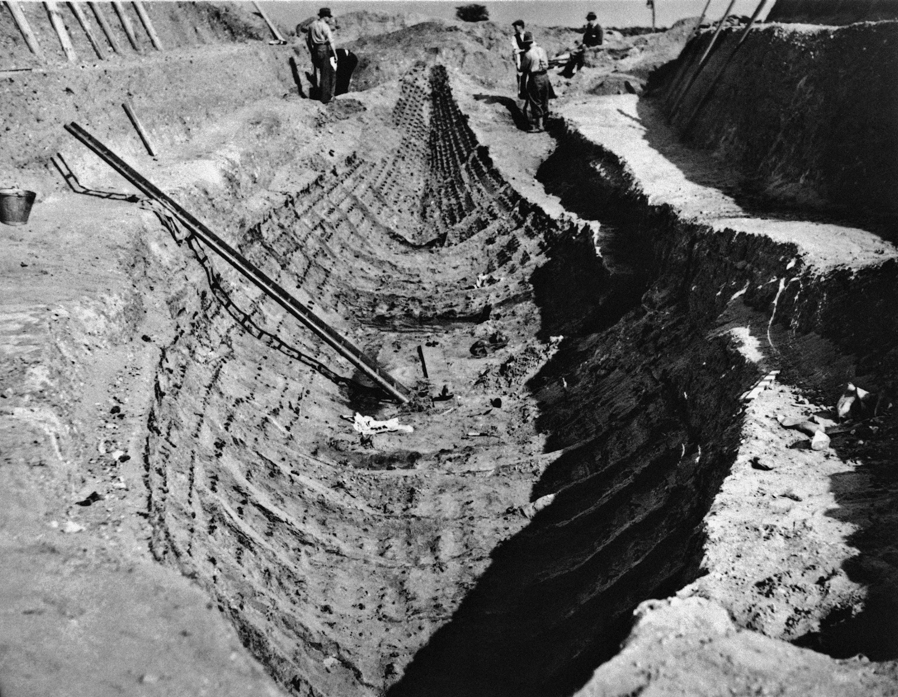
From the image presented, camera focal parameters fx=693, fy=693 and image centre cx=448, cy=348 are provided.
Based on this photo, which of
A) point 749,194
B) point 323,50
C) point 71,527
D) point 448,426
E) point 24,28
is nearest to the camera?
point 71,527

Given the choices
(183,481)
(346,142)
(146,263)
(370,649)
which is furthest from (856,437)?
(346,142)

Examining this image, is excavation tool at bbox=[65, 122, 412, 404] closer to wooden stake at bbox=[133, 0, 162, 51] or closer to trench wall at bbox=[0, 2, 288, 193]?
trench wall at bbox=[0, 2, 288, 193]

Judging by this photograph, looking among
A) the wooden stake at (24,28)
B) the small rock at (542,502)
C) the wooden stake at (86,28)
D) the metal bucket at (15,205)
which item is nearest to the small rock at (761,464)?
the small rock at (542,502)

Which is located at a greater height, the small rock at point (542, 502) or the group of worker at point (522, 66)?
the group of worker at point (522, 66)

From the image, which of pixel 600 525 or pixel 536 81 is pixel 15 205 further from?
pixel 536 81

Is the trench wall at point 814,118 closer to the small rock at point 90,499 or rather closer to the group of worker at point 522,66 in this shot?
the group of worker at point 522,66

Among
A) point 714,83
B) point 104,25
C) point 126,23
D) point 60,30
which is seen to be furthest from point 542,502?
point 126,23
